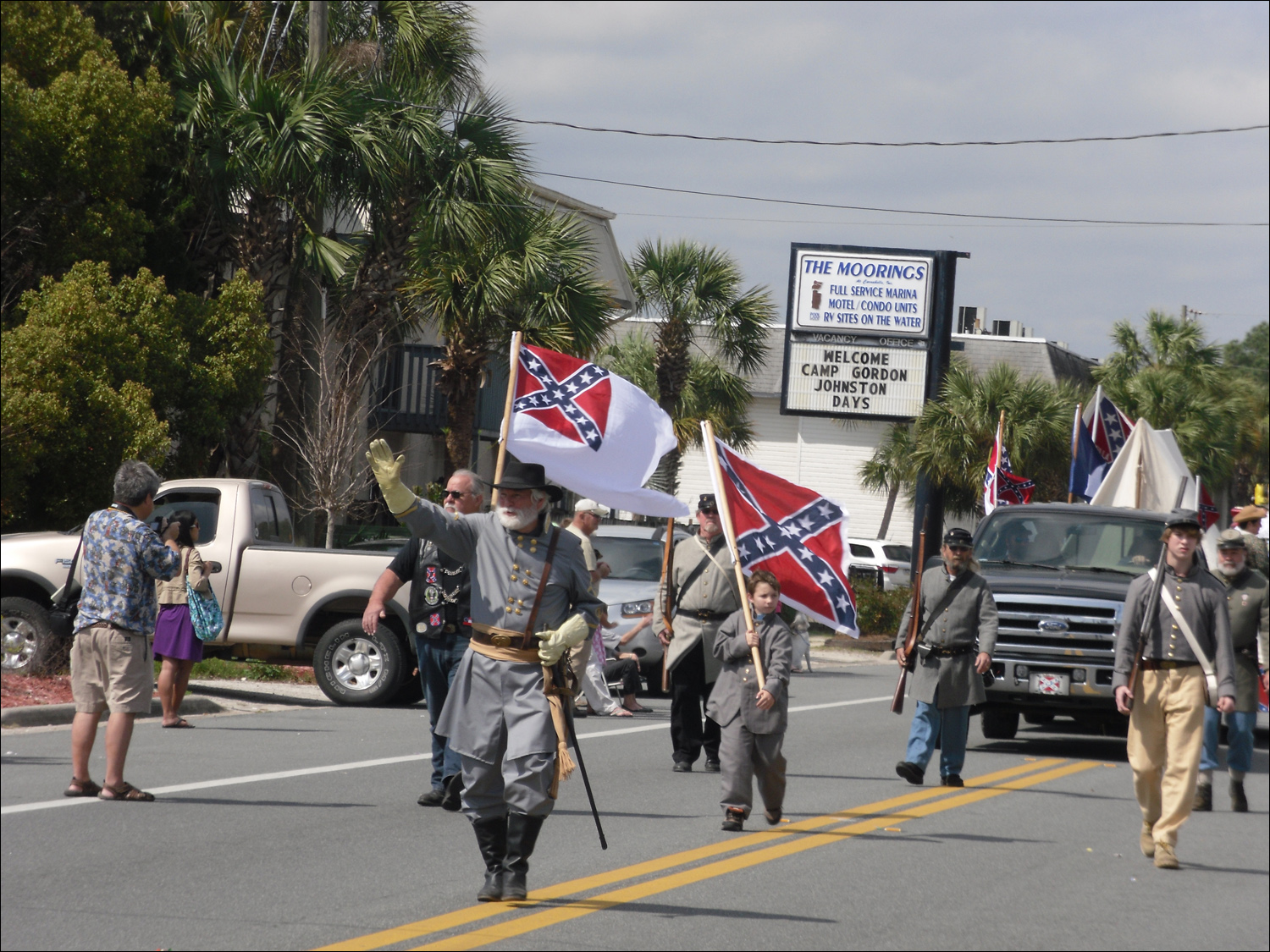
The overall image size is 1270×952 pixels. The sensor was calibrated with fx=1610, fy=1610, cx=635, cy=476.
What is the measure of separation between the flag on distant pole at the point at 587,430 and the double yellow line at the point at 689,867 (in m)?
2.51

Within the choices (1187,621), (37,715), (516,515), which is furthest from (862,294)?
(516,515)

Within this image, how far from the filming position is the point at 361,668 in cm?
1539

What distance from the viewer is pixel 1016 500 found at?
19.5m

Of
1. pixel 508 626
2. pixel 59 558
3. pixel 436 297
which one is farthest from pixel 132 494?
pixel 59 558

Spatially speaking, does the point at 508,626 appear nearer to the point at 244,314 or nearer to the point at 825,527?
the point at 825,527

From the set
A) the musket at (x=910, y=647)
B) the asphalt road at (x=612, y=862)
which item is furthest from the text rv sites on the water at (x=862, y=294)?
the musket at (x=910, y=647)

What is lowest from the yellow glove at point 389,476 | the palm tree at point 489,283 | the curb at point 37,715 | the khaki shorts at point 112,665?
the curb at point 37,715

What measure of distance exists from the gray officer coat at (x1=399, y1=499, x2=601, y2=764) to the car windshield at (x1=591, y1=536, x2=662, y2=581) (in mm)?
13358

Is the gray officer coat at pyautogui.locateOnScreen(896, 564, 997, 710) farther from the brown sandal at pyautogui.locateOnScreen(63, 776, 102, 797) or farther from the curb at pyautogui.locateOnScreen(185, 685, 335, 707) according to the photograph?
the curb at pyautogui.locateOnScreen(185, 685, 335, 707)

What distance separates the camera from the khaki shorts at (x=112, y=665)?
8617 millimetres

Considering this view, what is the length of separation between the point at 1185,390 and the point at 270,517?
33114 millimetres

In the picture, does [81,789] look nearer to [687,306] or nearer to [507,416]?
[507,416]

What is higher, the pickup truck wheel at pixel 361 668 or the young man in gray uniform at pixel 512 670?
the young man in gray uniform at pixel 512 670

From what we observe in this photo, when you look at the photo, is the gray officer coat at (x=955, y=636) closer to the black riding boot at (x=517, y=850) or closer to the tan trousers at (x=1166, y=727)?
the tan trousers at (x=1166, y=727)
